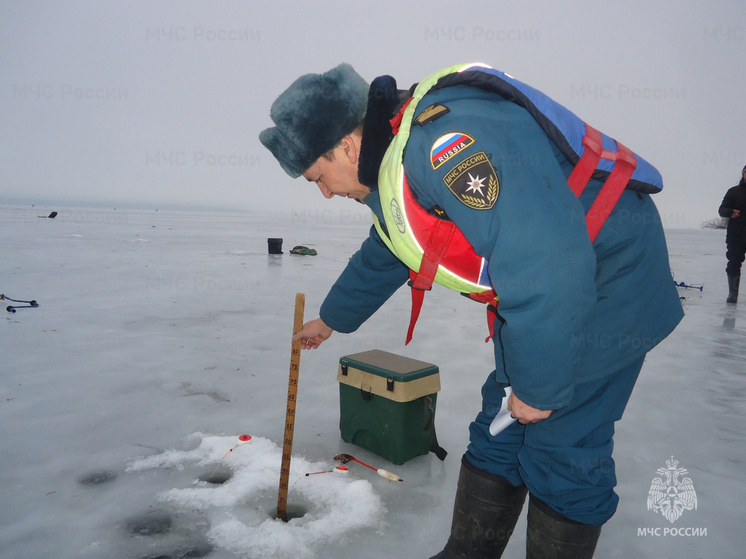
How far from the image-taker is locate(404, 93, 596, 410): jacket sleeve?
1037 mm

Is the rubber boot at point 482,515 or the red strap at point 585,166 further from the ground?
the red strap at point 585,166

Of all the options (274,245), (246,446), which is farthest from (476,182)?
(274,245)

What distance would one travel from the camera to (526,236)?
1.04 meters

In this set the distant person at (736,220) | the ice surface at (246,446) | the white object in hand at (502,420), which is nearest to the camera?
the white object in hand at (502,420)

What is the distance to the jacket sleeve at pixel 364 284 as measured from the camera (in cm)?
203

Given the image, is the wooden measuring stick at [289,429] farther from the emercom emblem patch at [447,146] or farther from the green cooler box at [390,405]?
the emercom emblem patch at [447,146]

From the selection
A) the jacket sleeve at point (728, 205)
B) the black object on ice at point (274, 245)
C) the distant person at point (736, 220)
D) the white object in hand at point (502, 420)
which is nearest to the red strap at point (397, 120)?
the white object in hand at point (502, 420)

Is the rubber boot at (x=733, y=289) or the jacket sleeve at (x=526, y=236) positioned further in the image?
the rubber boot at (x=733, y=289)

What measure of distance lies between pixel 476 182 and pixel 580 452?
0.83 meters

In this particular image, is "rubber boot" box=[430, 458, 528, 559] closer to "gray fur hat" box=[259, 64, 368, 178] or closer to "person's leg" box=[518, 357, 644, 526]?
"person's leg" box=[518, 357, 644, 526]

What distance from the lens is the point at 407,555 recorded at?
1876 mm

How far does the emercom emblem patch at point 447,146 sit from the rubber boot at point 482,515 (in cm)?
114

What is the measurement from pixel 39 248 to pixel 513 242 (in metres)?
14.0

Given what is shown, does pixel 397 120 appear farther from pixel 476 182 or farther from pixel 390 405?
pixel 390 405
